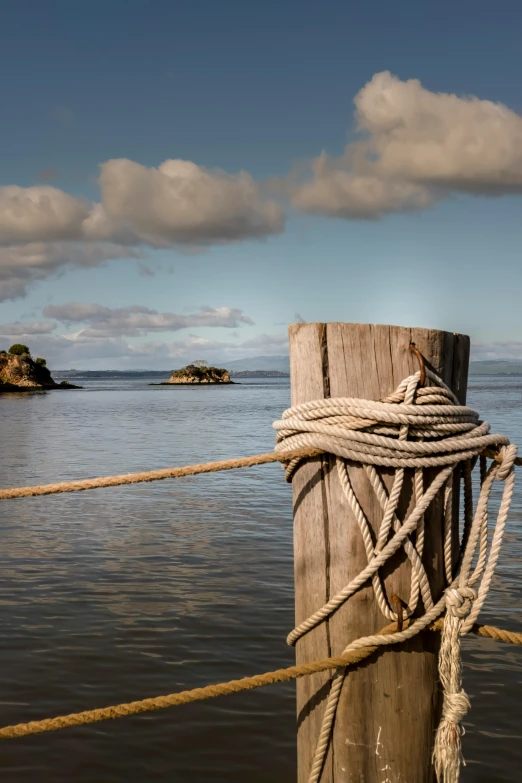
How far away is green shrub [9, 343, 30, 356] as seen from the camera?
109m

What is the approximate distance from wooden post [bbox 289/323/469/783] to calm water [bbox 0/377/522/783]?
7.97 feet

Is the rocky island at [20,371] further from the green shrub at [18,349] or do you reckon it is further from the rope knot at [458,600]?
the rope knot at [458,600]

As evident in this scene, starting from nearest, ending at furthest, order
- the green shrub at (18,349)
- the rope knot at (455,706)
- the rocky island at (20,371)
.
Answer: the rope knot at (455,706) < the rocky island at (20,371) < the green shrub at (18,349)

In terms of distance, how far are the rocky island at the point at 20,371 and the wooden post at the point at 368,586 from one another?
103 m

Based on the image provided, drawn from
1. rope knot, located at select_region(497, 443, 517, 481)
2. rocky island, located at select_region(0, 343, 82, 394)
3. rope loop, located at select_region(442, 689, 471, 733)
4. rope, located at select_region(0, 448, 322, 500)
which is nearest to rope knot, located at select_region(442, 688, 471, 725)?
rope loop, located at select_region(442, 689, 471, 733)

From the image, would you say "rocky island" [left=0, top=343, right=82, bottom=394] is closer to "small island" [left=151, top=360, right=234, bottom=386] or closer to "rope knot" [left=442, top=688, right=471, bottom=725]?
"small island" [left=151, top=360, right=234, bottom=386]

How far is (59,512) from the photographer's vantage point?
12.2 m

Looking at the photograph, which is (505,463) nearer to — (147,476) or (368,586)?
(368,586)

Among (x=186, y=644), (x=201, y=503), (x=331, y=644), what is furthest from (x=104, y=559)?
(x=331, y=644)

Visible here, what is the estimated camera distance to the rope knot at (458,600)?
2.25 meters

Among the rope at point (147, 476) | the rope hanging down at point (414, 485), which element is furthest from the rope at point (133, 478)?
the rope hanging down at point (414, 485)

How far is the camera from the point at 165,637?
6414 mm

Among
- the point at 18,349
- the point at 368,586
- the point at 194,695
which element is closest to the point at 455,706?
the point at 368,586

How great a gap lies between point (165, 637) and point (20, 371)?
106 m
